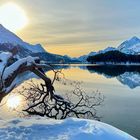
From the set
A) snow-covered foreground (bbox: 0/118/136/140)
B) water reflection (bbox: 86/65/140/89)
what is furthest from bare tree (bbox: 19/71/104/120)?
water reflection (bbox: 86/65/140/89)

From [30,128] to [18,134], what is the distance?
523mm

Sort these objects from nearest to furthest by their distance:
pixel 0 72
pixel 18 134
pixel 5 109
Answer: pixel 18 134, pixel 0 72, pixel 5 109

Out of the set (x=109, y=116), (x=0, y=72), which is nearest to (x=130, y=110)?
(x=109, y=116)

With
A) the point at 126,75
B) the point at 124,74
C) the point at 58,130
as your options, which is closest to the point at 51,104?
the point at 58,130

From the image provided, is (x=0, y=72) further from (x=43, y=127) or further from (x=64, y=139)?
(x=64, y=139)

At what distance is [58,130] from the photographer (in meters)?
9.62

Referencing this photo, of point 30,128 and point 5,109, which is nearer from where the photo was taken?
point 30,128

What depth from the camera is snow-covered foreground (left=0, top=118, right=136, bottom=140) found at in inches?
351

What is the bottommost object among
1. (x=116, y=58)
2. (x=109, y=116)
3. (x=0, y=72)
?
(x=109, y=116)

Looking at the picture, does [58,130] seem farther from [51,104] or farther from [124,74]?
A: [124,74]

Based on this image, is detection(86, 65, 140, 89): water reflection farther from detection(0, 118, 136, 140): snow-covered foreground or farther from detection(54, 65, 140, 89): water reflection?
detection(0, 118, 136, 140): snow-covered foreground

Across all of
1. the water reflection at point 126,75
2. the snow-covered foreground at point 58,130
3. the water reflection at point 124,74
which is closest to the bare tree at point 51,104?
the snow-covered foreground at point 58,130

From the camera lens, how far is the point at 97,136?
878 cm

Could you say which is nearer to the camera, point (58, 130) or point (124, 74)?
point (58, 130)
